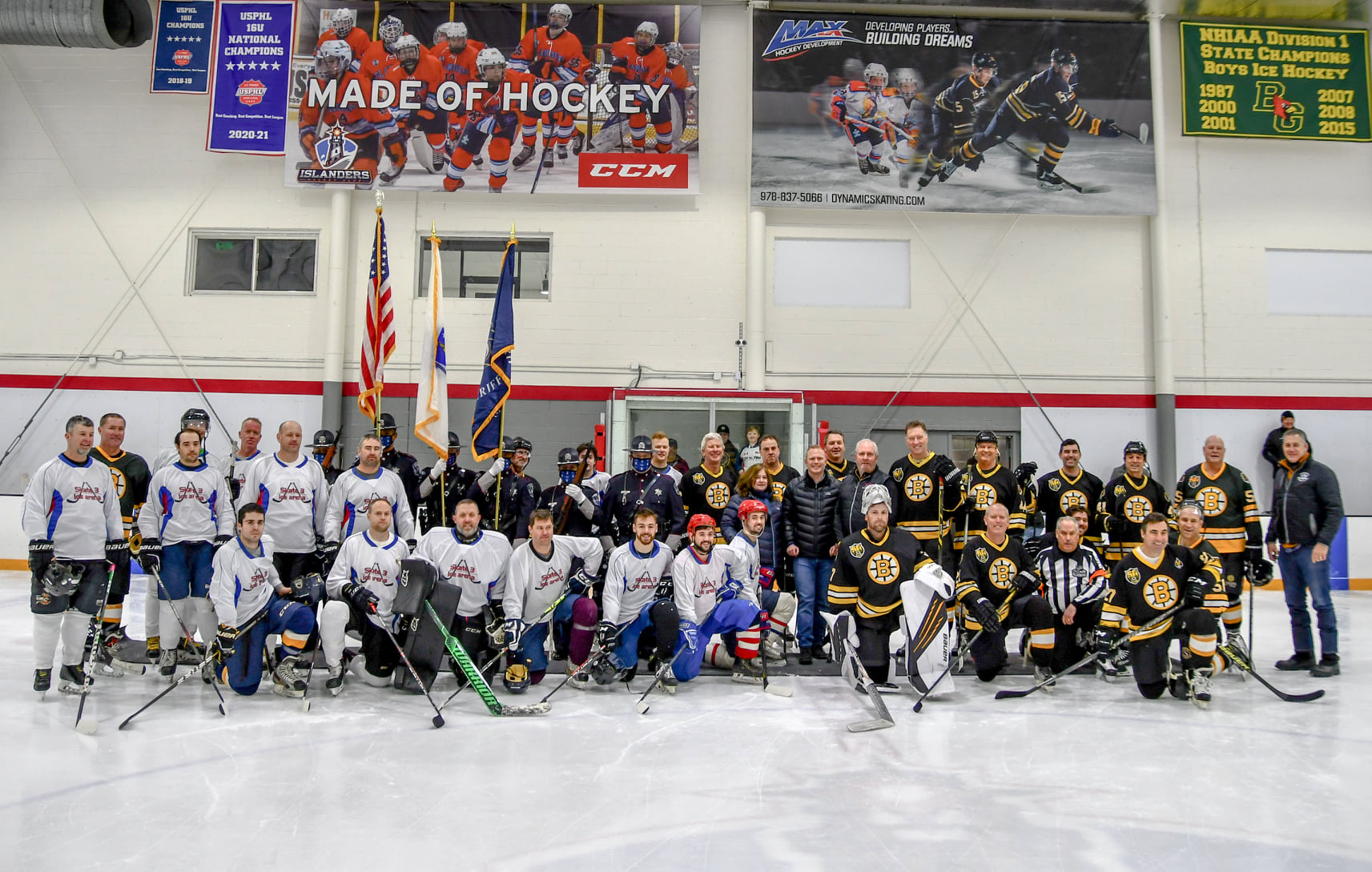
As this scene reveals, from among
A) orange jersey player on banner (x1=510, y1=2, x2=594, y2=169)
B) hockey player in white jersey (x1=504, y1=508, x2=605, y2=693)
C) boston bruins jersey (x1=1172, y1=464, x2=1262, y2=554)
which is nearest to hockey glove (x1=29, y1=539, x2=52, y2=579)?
hockey player in white jersey (x1=504, y1=508, x2=605, y2=693)

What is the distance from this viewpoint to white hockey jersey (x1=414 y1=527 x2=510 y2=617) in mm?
5207

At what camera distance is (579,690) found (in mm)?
5152

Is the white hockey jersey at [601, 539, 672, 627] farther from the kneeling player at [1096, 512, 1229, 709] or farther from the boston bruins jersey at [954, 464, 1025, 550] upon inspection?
the kneeling player at [1096, 512, 1229, 709]

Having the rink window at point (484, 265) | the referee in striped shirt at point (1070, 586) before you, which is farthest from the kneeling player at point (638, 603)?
the rink window at point (484, 265)

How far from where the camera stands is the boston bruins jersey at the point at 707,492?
634 cm

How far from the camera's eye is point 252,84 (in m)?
10.7

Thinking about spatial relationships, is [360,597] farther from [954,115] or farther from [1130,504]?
[954,115]

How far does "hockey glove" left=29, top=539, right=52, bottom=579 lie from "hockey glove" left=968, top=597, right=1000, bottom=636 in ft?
16.6

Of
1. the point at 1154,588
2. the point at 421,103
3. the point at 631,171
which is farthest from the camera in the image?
the point at 631,171

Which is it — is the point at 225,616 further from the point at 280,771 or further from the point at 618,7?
the point at 618,7

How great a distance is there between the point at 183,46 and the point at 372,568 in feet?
29.9

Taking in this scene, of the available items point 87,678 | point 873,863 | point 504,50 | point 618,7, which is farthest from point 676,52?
point 873,863

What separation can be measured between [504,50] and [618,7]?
149cm

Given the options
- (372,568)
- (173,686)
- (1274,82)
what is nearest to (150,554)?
(173,686)
